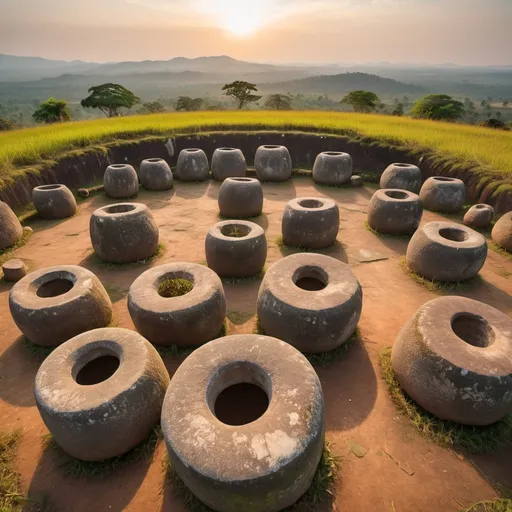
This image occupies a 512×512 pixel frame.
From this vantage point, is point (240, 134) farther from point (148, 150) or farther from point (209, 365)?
point (209, 365)

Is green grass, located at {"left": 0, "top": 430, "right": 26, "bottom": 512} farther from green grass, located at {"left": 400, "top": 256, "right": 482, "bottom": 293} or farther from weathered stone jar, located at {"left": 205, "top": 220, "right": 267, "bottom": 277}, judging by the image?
green grass, located at {"left": 400, "top": 256, "right": 482, "bottom": 293}

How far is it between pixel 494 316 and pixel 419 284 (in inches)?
110

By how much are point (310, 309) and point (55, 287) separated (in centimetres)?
428

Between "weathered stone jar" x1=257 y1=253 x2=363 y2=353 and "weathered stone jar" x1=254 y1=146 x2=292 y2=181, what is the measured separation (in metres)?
9.48

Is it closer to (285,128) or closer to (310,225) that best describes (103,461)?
(310,225)

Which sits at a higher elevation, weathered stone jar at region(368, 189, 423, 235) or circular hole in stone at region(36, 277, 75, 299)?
circular hole in stone at region(36, 277, 75, 299)

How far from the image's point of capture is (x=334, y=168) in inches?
531

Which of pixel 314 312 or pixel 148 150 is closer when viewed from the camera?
pixel 314 312

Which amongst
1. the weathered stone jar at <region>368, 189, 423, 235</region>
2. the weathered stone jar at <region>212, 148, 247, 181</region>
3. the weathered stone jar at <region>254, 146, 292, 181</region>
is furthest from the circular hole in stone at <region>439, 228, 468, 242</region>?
the weathered stone jar at <region>212, 148, 247, 181</region>

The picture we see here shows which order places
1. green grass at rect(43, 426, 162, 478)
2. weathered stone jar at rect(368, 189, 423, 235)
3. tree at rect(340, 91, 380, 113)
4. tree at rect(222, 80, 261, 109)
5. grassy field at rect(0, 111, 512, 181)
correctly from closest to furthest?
green grass at rect(43, 426, 162, 478)
weathered stone jar at rect(368, 189, 423, 235)
grassy field at rect(0, 111, 512, 181)
tree at rect(222, 80, 261, 109)
tree at rect(340, 91, 380, 113)

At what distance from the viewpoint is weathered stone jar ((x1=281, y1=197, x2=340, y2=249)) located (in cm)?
819

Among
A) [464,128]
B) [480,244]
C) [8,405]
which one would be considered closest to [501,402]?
[480,244]

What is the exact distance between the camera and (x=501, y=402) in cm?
375

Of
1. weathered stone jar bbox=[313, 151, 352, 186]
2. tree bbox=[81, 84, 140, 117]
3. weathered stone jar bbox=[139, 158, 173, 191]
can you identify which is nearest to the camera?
weathered stone jar bbox=[139, 158, 173, 191]
